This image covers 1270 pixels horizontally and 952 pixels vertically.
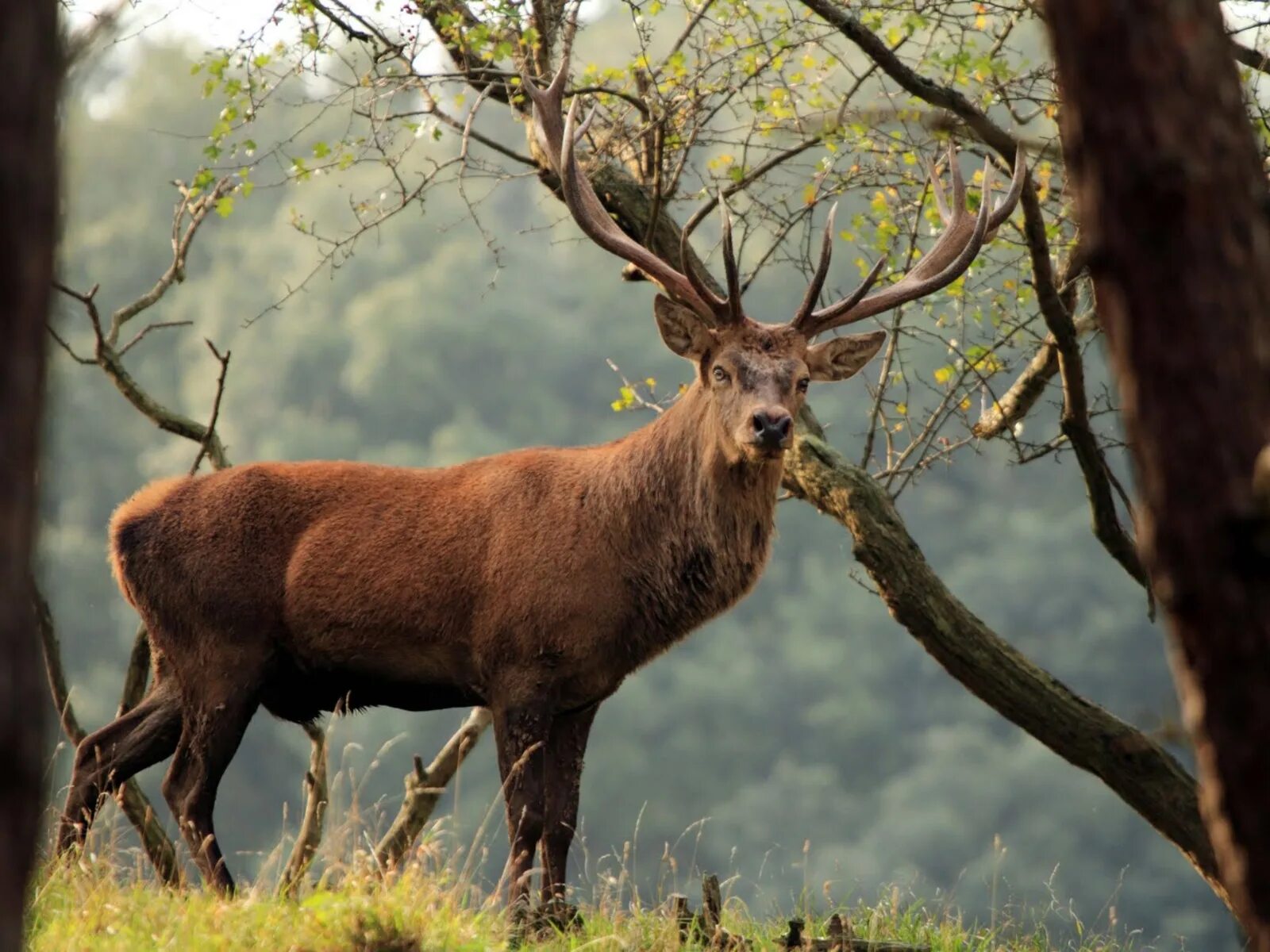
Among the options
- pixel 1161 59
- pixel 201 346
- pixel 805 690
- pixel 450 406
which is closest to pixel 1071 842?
pixel 805 690

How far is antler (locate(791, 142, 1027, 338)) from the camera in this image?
21.2 ft

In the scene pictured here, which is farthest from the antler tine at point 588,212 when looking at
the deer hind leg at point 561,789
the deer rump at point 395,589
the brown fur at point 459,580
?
the deer hind leg at point 561,789

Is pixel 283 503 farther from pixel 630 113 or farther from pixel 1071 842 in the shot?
pixel 1071 842

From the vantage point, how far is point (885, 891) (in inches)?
260

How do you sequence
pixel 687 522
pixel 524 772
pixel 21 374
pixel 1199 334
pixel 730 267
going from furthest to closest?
pixel 687 522 → pixel 730 267 → pixel 524 772 → pixel 1199 334 → pixel 21 374

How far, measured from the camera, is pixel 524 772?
5.91 metres

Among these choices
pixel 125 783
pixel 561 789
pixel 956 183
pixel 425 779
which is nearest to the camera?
pixel 561 789

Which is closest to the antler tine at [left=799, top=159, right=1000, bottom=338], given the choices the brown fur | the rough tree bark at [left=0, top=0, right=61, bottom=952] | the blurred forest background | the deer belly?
the brown fur

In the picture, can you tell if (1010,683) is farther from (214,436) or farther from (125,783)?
(214,436)

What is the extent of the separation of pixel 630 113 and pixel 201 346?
3020cm

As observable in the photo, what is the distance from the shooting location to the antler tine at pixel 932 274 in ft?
21.5

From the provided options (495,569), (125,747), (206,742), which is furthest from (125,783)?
(495,569)

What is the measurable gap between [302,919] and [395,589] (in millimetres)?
2087

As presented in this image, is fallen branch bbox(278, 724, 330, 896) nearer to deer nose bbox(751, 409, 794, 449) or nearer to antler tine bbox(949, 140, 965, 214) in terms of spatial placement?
deer nose bbox(751, 409, 794, 449)
